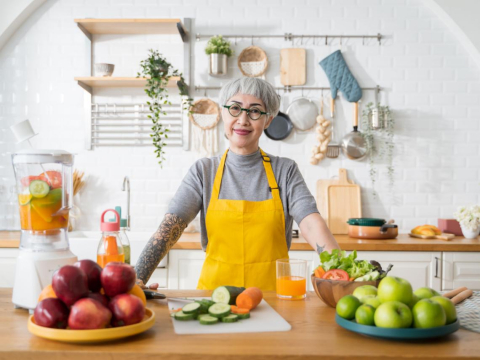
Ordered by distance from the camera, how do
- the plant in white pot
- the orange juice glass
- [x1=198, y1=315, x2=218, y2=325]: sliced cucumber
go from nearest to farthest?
[x1=198, y1=315, x2=218, y2=325]: sliced cucumber < the orange juice glass < the plant in white pot

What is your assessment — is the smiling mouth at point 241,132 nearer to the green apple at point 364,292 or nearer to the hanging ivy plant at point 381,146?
the green apple at point 364,292

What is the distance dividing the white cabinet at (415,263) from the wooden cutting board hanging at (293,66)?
60.3 inches

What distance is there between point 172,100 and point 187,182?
195cm

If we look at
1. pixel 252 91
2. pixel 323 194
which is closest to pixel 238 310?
pixel 252 91

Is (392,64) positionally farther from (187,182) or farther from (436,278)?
(187,182)

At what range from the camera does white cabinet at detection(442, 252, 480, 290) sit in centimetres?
352

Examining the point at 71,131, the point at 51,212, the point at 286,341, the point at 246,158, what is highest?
the point at 71,131

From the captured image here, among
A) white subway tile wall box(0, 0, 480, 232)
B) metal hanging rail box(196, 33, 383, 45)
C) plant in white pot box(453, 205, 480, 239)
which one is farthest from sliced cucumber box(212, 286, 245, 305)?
metal hanging rail box(196, 33, 383, 45)

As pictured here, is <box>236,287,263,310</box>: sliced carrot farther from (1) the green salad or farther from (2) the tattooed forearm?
(2) the tattooed forearm

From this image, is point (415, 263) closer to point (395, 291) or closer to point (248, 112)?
point (248, 112)

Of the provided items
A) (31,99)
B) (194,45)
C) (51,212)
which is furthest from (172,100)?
(51,212)

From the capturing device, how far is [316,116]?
4.23 m

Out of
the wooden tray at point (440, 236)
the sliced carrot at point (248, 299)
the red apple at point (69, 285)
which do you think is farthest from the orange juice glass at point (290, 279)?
the wooden tray at point (440, 236)

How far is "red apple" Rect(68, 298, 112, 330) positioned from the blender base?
39cm
